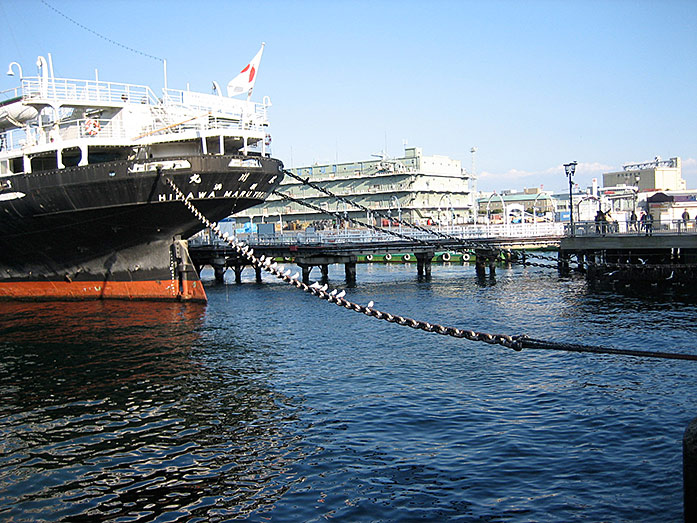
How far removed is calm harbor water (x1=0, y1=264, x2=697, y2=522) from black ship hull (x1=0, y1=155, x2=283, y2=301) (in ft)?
23.9

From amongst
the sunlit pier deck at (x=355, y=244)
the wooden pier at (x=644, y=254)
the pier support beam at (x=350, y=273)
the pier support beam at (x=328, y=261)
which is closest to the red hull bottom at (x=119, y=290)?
the pier support beam at (x=328, y=261)

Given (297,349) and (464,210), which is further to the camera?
(464,210)

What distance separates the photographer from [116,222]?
113 feet

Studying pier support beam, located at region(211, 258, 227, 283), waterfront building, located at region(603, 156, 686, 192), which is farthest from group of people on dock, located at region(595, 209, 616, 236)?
waterfront building, located at region(603, 156, 686, 192)

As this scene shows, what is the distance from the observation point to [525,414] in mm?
15789

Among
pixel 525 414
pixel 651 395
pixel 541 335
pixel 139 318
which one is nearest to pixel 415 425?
pixel 525 414

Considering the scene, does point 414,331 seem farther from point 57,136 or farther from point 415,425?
point 57,136

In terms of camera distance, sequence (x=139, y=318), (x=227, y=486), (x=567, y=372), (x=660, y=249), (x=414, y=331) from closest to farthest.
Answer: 1. (x=227, y=486)
2. (x=567, y=372)
3. (x=414, y=331)
4. (x=139, y=318)
5. (x=660, y=249)

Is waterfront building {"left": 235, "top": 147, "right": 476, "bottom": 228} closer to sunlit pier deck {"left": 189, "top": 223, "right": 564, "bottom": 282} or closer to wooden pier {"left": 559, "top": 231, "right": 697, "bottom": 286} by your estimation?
sunlit pier deck {"left": 189, "top": 223, "right": 564, "bottom": 282}

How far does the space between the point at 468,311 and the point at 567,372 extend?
13.6 m

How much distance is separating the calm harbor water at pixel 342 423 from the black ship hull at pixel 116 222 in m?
7.28

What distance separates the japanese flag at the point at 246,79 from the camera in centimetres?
3390

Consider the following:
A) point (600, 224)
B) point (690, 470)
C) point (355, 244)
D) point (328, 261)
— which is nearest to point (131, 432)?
point (690, 470)

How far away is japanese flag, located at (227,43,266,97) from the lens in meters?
33.9
